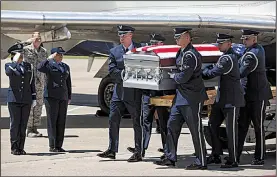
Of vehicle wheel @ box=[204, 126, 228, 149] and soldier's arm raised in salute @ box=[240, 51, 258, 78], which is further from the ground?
soldier's arm raised in salute @ box=[240, 51, 258, 78]

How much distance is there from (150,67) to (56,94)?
6.43 ft

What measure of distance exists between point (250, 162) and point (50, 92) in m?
3.11

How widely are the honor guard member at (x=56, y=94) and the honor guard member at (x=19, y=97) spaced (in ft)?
0.91

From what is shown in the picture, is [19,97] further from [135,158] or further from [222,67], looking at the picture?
[222,67]

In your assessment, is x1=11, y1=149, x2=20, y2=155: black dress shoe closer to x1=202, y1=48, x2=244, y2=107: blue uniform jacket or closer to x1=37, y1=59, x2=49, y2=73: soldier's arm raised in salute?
x1=37, y1=59, x2=49, y2=73: soldier's arm raised in salute

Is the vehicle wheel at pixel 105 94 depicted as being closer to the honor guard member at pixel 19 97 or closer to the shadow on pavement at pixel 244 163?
the honor guard member at pixel 19 97

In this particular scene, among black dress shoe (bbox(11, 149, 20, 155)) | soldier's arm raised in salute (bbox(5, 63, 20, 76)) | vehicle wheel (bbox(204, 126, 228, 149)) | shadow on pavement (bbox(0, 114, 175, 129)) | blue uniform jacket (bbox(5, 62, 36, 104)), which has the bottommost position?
shadow on pavement (bbox(0, 114, 175, 129))

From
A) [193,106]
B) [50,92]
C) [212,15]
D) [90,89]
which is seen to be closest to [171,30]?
[212,15]

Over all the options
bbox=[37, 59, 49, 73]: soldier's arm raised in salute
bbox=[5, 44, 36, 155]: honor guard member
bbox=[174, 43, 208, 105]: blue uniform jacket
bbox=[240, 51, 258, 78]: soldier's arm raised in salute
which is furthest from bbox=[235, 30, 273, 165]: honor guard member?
bbox=[5, 44, 36, 155]: honor guard member

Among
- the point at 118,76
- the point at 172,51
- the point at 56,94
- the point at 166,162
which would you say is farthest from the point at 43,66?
the point at 166,162

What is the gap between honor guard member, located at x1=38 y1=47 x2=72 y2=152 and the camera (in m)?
10.7

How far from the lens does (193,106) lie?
908 cm

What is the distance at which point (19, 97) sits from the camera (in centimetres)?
1031

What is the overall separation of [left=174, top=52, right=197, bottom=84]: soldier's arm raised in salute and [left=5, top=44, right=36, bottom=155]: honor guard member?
2.48 metres
